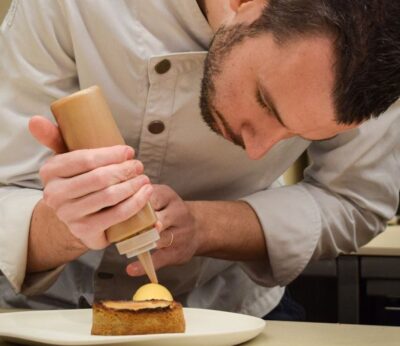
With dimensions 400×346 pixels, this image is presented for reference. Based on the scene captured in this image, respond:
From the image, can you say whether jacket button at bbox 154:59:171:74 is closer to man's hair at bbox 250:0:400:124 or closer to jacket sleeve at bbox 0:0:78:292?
jacket sleeve at bbox 0:0:78:292

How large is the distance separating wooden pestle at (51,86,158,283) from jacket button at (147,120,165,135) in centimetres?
31

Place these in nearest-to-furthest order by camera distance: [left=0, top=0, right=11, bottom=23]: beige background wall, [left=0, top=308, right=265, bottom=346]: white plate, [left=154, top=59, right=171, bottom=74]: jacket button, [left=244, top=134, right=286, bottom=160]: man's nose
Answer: [left=0, top=308, right=265, bottom=346]: white plate < [left=244, top=134, right=286, bottom=160]: man's nose < [left=154, top=59, right=171, bottom=74]: jacket button < [left=0, top=0, right=11, bottom=23]: beige background wall

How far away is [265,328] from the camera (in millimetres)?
1245

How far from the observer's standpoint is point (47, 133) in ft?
3.53

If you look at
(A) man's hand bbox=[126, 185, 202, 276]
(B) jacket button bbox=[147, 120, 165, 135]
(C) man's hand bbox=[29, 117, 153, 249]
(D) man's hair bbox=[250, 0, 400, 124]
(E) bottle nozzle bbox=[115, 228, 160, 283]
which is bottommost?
(A) man's hand bbox=[126, 185, 202, 276]

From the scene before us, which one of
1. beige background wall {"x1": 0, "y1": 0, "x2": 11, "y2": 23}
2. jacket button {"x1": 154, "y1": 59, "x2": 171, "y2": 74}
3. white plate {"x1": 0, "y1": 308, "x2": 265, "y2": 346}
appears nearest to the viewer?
white plate {"x1": 0, "y1": 308, "x2": 265, "y2": 346}

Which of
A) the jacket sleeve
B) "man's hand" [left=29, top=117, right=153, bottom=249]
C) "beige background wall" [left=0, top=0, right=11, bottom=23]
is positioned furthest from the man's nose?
"beige background wall" [left=0, top=0, right=11, bottom=23]

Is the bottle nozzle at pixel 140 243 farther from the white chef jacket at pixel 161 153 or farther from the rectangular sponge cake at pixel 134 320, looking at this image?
the white chef jacket at pixel 161 153

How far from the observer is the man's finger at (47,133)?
1.07 meters

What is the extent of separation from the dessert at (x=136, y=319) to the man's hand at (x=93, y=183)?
→ 106 millimetres

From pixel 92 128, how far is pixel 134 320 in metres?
0.24

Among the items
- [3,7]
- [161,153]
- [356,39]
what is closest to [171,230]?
[161,153]

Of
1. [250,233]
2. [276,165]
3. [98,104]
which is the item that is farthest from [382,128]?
[98,104]

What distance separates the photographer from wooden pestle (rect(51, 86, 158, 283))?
1.05 meters
